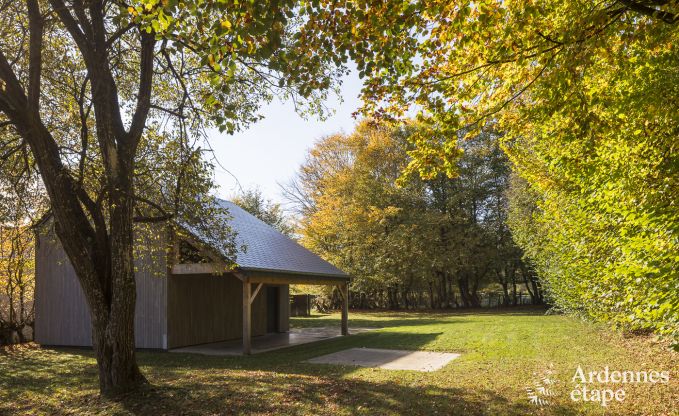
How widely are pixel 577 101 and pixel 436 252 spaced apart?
24318mm

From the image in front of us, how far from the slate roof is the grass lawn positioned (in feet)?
7.33

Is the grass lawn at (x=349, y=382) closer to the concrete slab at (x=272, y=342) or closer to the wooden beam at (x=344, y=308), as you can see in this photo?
the concrete slab at (x=272, y=342)

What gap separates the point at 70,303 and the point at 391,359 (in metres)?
9.93

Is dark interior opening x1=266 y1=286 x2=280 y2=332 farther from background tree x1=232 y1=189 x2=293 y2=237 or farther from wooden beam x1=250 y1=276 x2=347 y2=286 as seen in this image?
background tree x1=232 y1=189 x2=293 y2=237

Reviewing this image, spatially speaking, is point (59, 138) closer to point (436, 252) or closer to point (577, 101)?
point (577, 101)

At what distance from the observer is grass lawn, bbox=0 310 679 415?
21.0 feet

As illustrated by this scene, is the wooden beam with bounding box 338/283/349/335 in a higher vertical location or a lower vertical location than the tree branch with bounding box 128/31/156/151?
lower

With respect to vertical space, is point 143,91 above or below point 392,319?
above

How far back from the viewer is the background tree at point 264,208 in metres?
40.4

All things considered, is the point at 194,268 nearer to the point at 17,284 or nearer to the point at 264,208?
the point at 17,284

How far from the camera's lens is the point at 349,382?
817cm

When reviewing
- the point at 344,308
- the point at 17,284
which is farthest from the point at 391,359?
the point at 17,284

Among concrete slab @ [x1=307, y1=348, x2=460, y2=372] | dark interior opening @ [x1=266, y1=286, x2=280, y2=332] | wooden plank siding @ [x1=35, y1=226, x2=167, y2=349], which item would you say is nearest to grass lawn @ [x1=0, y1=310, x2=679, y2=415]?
concrete slab @ [x1=307, y1=348, x2=460, y2=372]

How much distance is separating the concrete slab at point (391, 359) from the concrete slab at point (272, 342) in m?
2.46
